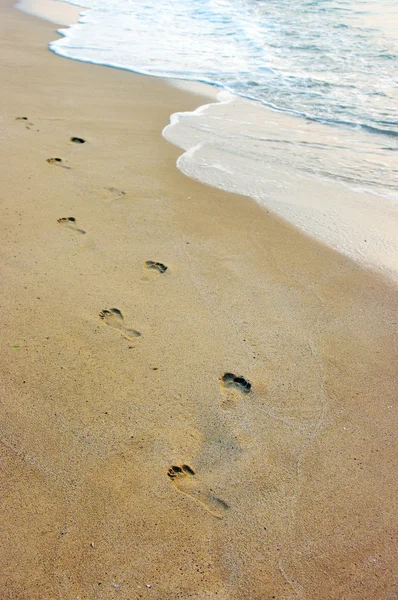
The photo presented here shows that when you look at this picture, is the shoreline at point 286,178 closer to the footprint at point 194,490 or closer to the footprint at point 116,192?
the footprint at point 116,192

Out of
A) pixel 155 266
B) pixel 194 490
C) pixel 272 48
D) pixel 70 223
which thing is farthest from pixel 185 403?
pixel 272 48

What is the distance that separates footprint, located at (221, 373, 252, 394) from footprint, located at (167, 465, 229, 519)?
1.71 ft

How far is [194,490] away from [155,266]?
161 centimetres

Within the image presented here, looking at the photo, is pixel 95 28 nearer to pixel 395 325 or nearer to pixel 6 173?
pixel 6 173

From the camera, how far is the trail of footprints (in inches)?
79.4

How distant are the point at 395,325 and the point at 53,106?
4.45 metres

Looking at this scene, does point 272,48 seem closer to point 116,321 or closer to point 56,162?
point 56,162

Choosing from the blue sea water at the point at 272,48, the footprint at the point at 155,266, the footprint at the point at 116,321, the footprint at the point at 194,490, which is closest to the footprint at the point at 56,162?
the footprint at the point at 155,266

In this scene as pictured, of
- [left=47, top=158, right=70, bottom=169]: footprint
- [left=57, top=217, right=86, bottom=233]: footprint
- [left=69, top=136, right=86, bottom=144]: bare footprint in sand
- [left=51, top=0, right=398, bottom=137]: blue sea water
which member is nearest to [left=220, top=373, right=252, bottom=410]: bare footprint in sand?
[left=57, top=217, right=86, bottom=233]: footprint

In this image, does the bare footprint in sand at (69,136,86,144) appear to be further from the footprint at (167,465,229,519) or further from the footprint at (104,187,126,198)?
the footprint at (167,465,229,519)

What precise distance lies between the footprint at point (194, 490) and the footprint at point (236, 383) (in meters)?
0.52

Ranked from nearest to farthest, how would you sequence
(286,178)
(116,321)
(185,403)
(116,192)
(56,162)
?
(185,403) → (116,321) → (116,192) → (56,162) → (286,178)

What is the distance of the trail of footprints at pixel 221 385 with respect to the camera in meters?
2.02

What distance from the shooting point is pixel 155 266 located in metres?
3.29
